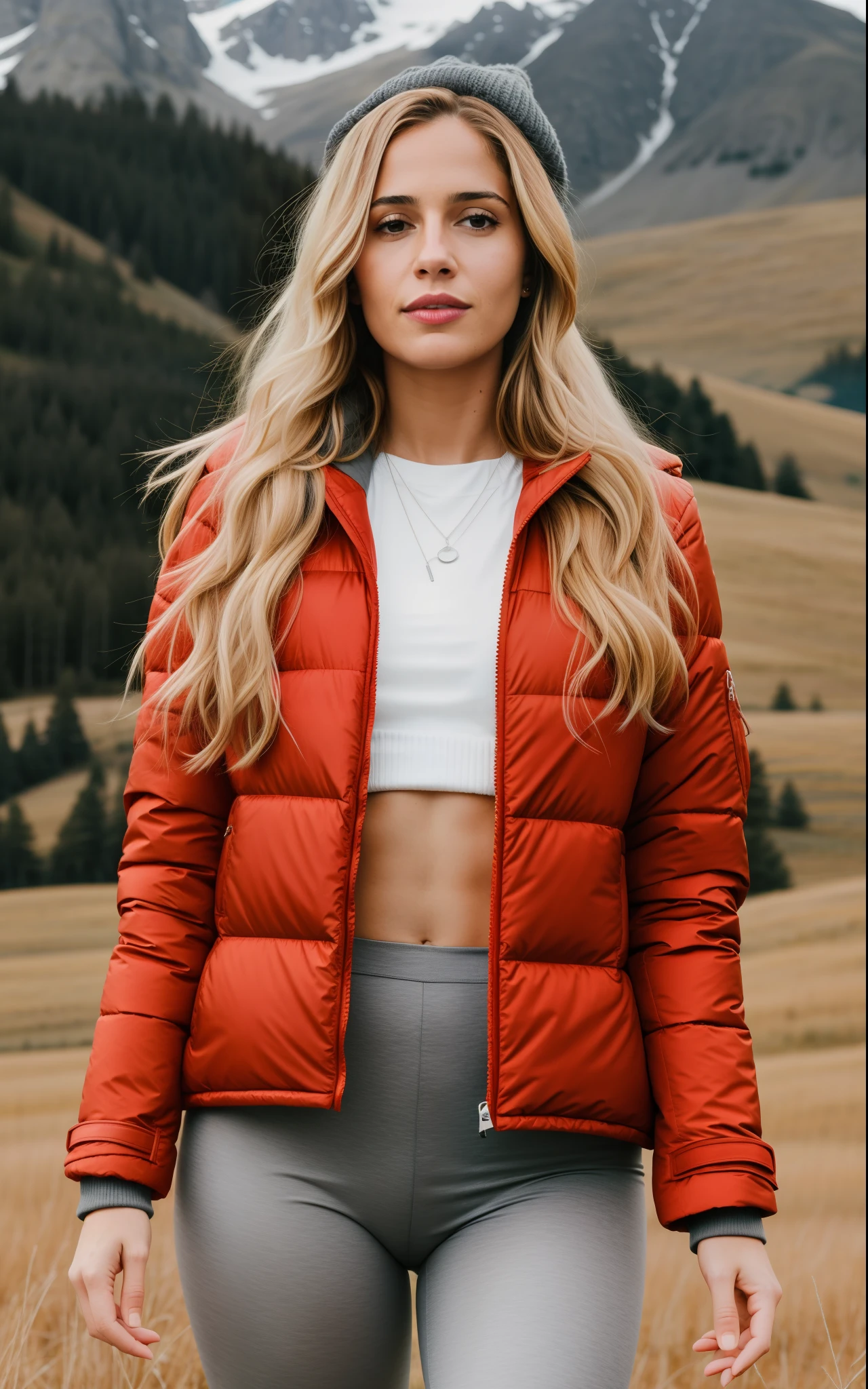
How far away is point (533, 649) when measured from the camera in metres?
1.12

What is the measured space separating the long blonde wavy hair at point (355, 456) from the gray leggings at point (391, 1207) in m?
0.25

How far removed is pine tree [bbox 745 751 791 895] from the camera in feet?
→ 12.4

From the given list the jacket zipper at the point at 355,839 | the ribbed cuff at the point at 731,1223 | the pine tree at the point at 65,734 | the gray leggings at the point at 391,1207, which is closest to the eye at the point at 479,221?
the jacket zipper at the point at 355,839

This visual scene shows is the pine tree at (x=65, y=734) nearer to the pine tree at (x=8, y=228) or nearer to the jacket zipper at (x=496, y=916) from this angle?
the pine tree at (x=8, y=228)

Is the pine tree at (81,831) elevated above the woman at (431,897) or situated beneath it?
elevated above

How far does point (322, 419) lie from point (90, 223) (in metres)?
2.38

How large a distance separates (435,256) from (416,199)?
7 centimetres

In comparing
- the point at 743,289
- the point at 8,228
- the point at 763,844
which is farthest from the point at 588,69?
the point at 763,844

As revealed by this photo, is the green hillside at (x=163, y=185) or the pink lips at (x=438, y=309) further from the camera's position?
the green hillside at (x=163, y=185)

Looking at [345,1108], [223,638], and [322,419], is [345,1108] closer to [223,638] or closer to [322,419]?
[223,638]

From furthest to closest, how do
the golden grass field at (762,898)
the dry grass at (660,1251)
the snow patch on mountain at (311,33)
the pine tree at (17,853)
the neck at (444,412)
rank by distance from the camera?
the snow patch on mountain at (311,33) → the pine tree at (17,853) → the golden grass field at (762,898) → the dry grass at (660,1251) → the neck at (444,412)

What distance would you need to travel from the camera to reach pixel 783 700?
154 inches

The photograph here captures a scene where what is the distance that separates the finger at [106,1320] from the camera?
104 centimetres

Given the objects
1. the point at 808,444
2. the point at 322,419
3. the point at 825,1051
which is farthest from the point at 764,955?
the point at 322,419
